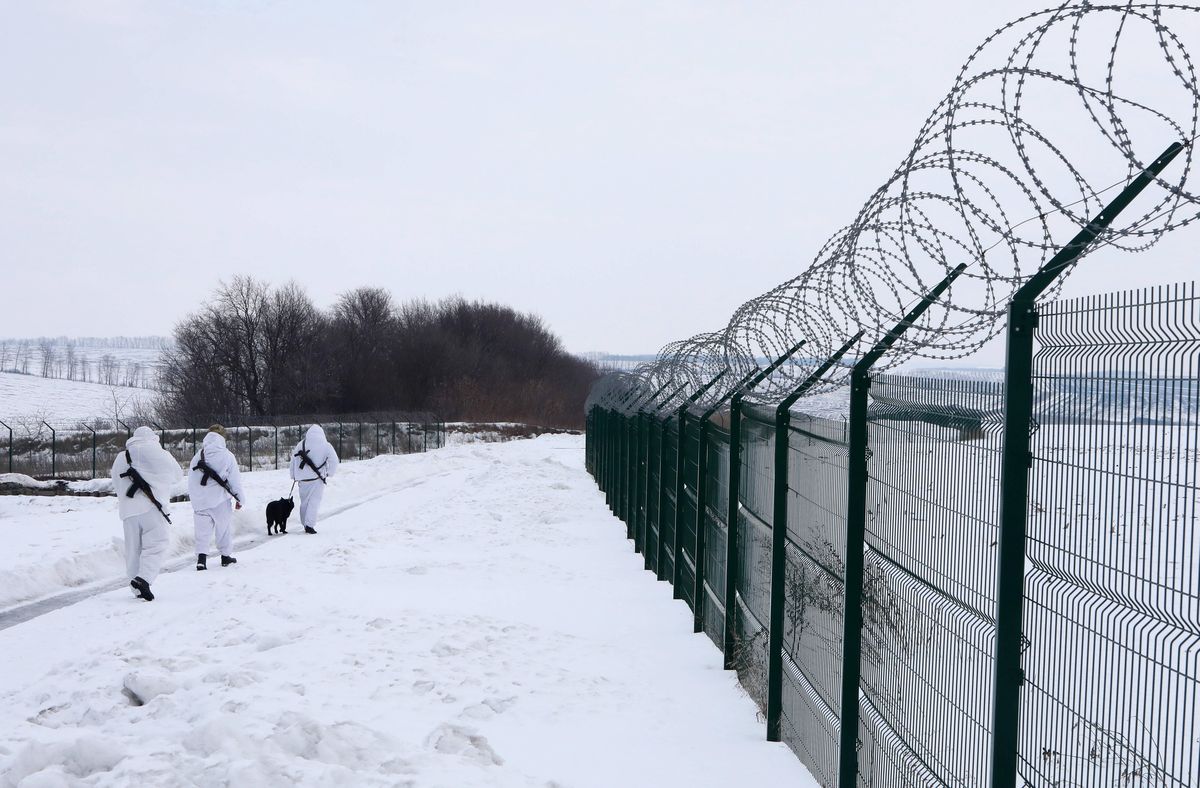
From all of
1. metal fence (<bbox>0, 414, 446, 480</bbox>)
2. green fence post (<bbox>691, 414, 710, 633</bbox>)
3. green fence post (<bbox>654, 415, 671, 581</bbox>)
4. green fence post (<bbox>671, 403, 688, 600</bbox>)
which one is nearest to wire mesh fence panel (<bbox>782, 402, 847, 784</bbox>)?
green fence post (<bbox>691, 414, 710, 633</bbox>)

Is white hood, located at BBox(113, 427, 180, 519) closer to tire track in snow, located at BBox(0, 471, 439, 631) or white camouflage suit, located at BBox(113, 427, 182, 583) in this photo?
white camouflage suit, located at BBox(113, 427, 182, 583)

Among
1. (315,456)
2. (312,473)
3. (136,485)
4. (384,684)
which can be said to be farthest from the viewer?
(315,456)

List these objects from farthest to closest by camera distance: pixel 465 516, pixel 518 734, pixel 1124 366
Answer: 1. pixel 465 516
2. pixel 518 734
3. pixel 1124 366

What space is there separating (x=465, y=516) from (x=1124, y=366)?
1488 centimetres

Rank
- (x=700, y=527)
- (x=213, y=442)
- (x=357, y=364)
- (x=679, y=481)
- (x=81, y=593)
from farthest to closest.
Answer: (x=357, y=364)
(x=213, y=442)
(x=81, y=593)
(x=679, y=481)
(x=700, y=527)

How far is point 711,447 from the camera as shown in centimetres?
799

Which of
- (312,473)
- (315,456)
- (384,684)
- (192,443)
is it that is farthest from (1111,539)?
(192,443)

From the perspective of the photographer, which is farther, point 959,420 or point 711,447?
point 711,447

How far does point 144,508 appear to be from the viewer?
34.6 ft

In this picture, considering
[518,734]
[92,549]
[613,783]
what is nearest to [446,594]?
[518,734]

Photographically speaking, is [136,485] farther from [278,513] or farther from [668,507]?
[278,513]

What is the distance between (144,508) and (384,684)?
5187 mm

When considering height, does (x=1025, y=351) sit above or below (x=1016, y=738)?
above

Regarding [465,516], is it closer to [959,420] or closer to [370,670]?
[370,670]
